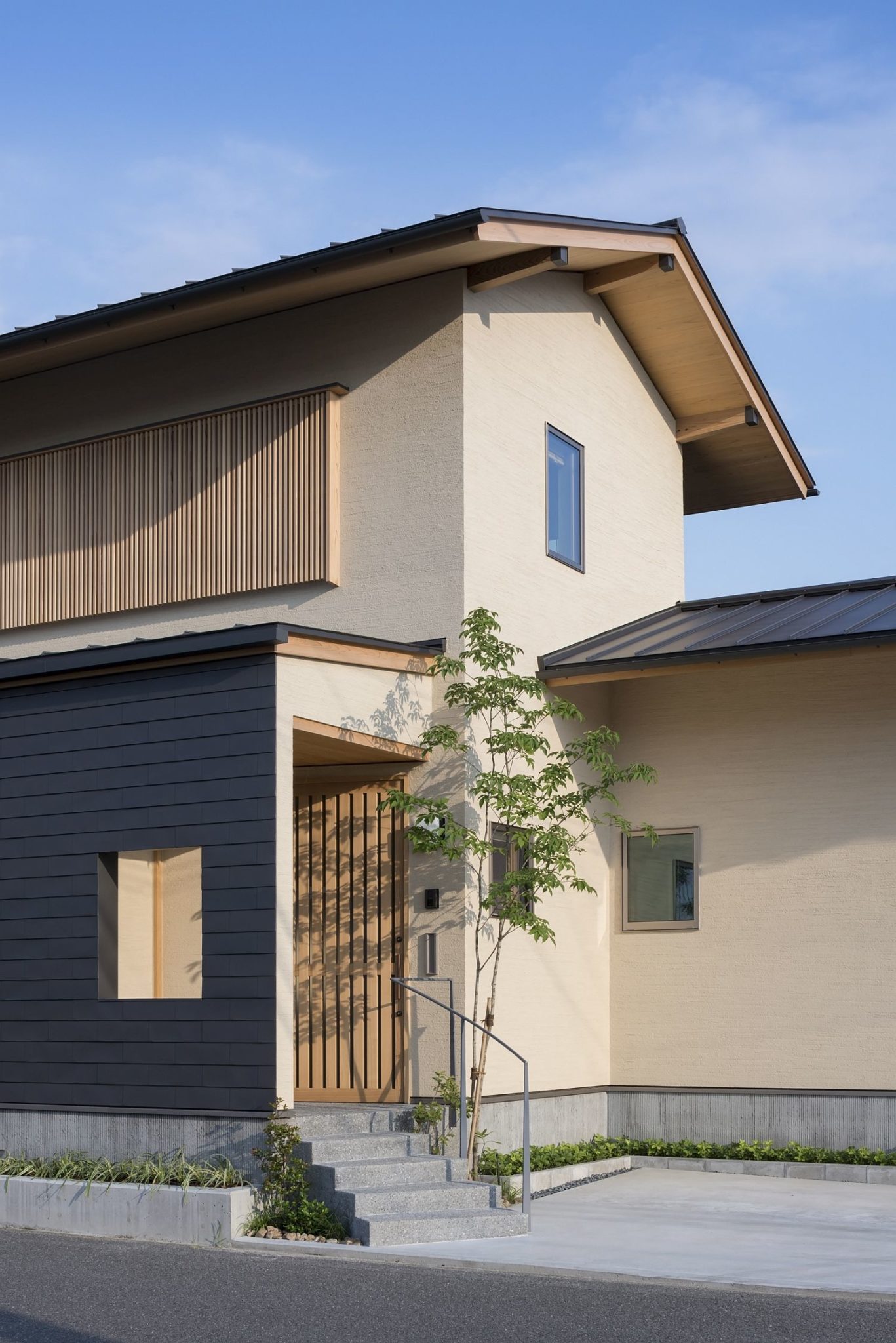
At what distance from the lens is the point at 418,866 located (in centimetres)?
1205

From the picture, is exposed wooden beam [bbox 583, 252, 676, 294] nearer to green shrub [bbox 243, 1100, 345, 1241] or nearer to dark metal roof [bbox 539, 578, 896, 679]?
dark metal roof [bbox 539, 578, 896, 679]

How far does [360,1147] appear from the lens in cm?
1028

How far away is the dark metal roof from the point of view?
12.3m

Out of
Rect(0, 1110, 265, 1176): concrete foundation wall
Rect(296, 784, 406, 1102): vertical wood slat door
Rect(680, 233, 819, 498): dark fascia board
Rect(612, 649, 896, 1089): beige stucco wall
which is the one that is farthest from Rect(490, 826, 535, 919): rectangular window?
Rect(680, 233, 819, 498): dark fascia board

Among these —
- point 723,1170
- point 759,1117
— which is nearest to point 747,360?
point 759,1117

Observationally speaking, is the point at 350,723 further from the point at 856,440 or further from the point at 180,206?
the point at 856,440

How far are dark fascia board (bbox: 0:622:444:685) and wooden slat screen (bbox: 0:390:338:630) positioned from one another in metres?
1.77

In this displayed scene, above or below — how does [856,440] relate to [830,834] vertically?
above

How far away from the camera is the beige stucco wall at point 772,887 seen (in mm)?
12750

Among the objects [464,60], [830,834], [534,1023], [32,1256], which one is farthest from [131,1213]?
[464,60]

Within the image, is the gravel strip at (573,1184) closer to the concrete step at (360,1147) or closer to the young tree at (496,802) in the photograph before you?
the young tree at (496,802)

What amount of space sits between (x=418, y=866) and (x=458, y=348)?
161 inches

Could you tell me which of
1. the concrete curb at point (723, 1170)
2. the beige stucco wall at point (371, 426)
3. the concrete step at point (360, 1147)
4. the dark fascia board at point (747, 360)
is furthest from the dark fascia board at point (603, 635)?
the concrete step at point (360, 1147)

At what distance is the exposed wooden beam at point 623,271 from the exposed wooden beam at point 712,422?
2.46 metres
